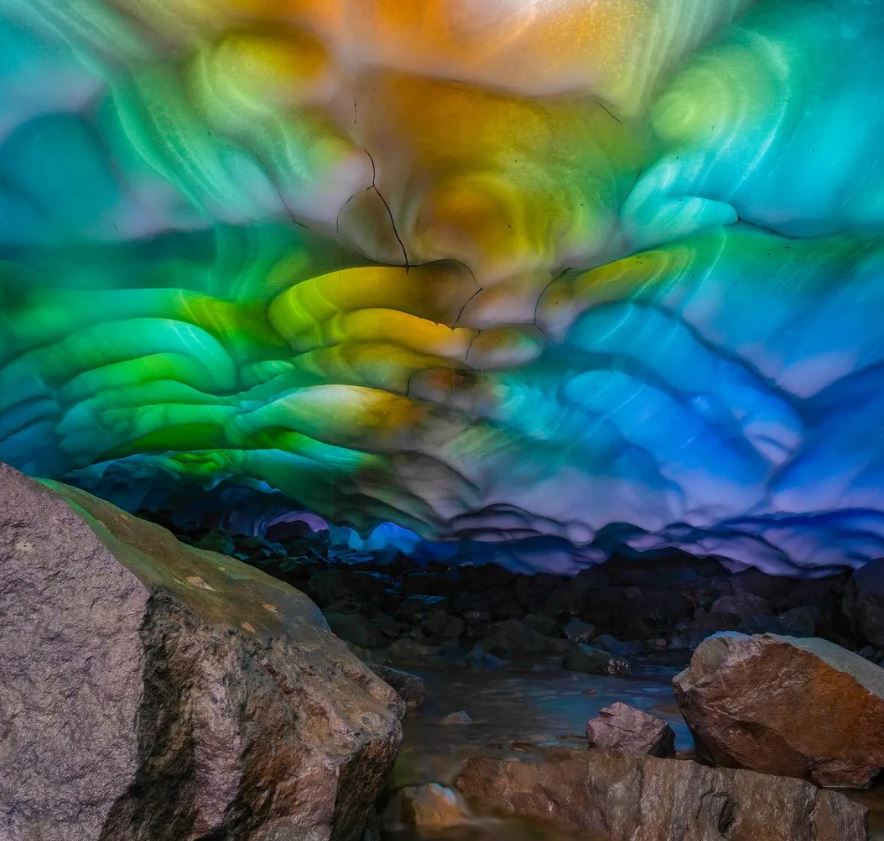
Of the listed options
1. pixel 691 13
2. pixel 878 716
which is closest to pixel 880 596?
pixel 878 716

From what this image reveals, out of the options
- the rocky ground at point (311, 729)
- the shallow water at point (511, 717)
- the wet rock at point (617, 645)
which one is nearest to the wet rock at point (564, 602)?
the wet rock at point (617, 645)

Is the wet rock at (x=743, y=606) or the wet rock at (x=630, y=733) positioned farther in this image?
the wet rock at (x=743, y=606)

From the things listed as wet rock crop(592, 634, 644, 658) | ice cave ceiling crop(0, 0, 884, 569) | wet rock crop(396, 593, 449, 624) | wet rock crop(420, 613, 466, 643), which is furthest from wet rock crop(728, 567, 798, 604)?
wet rock crop(396, 593, 449, 624)

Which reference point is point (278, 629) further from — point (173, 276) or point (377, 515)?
point (377, 515)

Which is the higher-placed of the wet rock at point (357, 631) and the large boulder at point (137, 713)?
the large boulder at point (137, 713)

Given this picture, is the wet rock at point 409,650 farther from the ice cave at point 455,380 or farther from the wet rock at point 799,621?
the wet rock at point 799,621

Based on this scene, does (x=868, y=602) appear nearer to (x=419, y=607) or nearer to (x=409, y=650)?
(x=409, y=650)

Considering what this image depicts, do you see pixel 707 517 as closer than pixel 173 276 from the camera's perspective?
No
